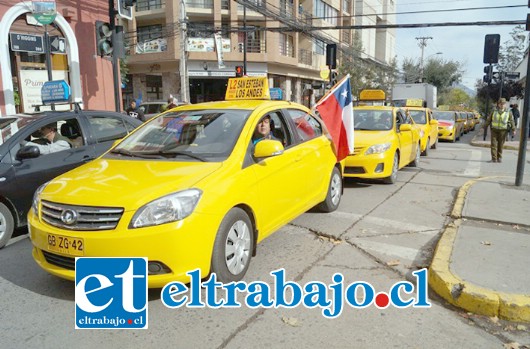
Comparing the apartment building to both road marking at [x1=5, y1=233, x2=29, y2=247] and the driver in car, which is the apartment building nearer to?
the driver in car

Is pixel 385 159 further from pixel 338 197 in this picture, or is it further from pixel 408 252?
pixel 408 252

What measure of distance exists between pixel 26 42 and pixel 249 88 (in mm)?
8421

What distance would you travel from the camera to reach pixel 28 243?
5.28m

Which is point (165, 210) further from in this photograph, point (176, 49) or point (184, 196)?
point (176, 49)

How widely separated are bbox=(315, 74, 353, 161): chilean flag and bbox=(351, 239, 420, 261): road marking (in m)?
1.97

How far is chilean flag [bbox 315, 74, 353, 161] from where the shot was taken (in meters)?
6.81

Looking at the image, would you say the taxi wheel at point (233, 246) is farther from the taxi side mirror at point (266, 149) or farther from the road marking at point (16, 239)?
the road marking at point (16, 239)

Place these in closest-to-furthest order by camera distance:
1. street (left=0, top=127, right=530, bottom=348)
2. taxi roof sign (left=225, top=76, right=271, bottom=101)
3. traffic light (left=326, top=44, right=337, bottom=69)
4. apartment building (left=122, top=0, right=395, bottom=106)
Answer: street (left=0, top=127, right=530, bottom=348) → taxi roof sign (left=225, top=76, right=271, bottom=101) → traffic light (left=326, top=44, right=337, bottom=69) → apartment building (left=122, top=0, right=395, bottom=106)

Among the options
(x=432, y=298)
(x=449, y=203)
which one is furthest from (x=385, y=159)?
(x=432, y=298)

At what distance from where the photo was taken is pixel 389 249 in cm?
496

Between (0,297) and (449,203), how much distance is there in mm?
6498

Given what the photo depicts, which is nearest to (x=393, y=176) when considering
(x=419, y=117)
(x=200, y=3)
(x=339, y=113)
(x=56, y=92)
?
(x=339, y=113)

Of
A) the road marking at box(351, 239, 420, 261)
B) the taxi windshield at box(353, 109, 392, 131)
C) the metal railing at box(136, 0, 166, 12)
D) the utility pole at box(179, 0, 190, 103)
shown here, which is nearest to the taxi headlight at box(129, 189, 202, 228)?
the road marking at box(351, 239, 420, 261)

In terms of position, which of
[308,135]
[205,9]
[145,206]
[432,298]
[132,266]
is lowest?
[432,298]
